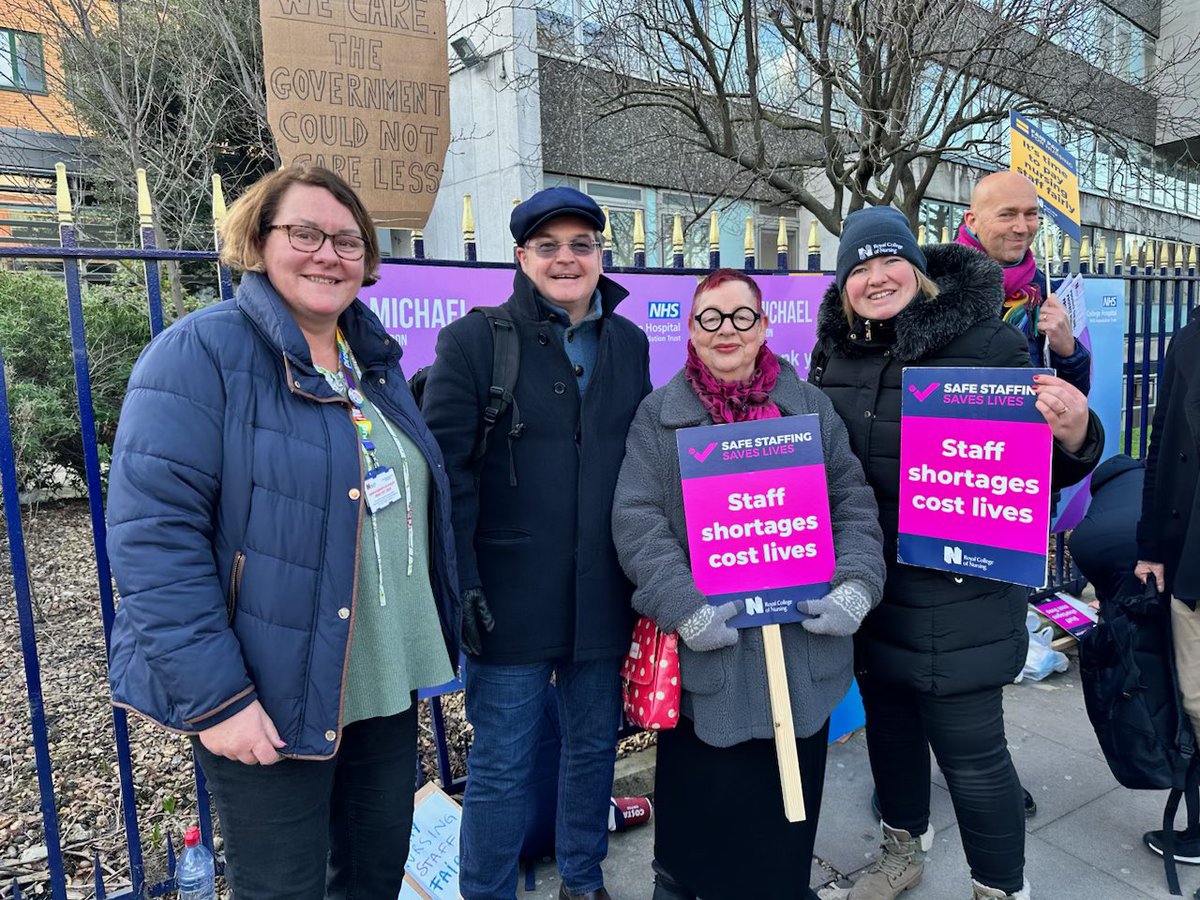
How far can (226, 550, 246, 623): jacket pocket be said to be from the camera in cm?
158

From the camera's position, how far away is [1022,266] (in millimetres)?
2902

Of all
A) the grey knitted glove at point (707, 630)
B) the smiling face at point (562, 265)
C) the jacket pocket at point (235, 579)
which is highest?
the smiling face at point (562, 265)

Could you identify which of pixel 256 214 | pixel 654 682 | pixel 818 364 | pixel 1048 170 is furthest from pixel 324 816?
pixel 1048 170

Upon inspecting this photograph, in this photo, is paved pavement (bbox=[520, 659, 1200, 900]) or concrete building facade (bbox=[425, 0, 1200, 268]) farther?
concrete building facade (bbox=[425, 0, 1200, 268])

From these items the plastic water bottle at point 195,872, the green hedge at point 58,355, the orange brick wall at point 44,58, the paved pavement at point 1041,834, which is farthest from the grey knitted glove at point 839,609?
the orange brick wall at point 44,58

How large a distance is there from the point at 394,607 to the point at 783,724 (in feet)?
3.43

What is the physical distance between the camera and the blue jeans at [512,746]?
2236mm

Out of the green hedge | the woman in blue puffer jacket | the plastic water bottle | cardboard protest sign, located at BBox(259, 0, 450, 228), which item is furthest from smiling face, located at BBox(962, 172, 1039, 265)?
the green hedge

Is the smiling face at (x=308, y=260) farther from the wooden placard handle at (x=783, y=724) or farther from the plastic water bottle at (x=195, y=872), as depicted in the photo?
the plastic water bottle at (x=195, y=872)

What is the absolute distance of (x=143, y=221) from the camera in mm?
2277

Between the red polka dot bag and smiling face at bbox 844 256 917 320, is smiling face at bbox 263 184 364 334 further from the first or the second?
smiling face at bbox 844 256 917 320

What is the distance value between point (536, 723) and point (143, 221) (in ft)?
6.16

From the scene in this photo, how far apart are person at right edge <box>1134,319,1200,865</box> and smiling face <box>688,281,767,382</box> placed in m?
1.45

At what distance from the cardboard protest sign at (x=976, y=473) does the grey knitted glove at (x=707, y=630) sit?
2.00ft
